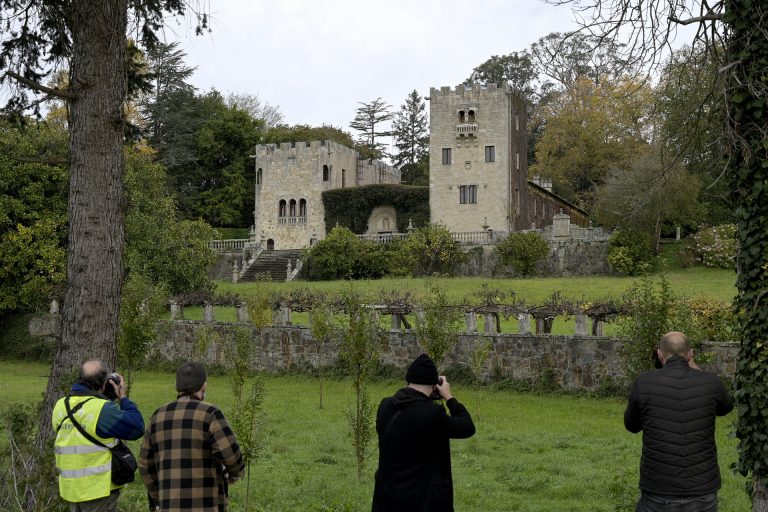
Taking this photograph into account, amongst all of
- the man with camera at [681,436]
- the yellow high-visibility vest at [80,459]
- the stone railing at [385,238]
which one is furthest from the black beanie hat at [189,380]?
the stone railing at [385,238]

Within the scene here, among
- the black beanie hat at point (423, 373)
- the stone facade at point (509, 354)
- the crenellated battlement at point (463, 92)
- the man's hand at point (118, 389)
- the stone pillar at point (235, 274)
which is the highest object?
the crenellated battlement at point (463, 92)

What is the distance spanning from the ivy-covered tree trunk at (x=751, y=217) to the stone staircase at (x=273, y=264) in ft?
113

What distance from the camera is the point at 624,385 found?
53.4 ft

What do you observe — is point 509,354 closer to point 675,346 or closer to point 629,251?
point 675,346

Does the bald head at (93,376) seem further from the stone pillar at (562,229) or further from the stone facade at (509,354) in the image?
the stone pillar at (562,229)

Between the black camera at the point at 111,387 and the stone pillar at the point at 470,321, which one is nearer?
the black camera at the point at 111,387

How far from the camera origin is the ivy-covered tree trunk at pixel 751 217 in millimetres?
5801

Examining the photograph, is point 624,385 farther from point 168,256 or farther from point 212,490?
point 168,256

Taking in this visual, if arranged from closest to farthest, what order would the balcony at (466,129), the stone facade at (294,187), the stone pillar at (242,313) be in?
the stone pillar at (242,313)
the balcony at (466,129)
the stone facade at (294,187)

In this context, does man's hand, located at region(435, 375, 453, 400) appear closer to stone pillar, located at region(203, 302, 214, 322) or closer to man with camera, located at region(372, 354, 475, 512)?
man with camera, located at region(372, 354, 475, 512)

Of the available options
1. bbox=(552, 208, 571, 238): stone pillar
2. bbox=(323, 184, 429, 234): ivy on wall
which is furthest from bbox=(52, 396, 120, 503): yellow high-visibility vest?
bbox=(323, 184, 429, 234): ivy on wall

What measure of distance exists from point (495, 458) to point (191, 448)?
265 inches

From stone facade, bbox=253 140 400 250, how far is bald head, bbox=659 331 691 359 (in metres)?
43.8

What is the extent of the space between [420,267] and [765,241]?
33042 millimetres
